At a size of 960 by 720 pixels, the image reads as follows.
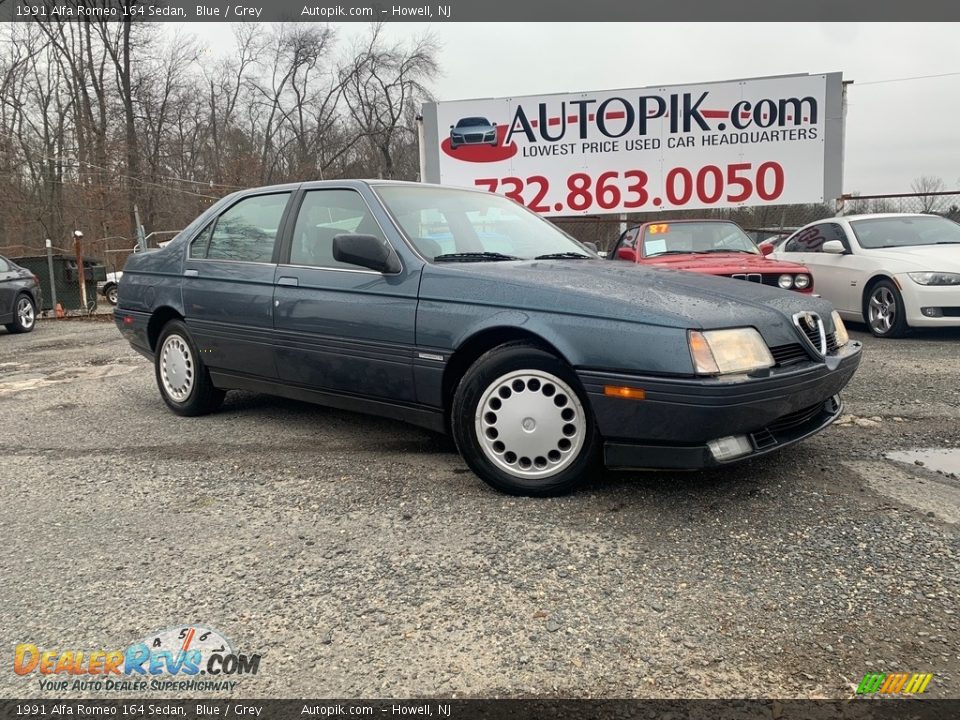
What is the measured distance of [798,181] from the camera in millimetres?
12422

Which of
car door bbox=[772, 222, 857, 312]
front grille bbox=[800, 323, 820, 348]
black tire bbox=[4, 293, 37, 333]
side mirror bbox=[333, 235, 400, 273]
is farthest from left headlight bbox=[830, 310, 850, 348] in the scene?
black tire bbox=[4, 293, 37, 333]

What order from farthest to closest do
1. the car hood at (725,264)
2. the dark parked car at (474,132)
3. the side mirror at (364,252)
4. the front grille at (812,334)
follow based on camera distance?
the dark parked car at (474,132), the car hood at (725,264), the side mirror at (364,252), the front grille at (812,334)

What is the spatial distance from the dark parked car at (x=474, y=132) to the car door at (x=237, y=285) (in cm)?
929

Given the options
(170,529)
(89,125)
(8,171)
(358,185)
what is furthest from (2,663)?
(89,125)

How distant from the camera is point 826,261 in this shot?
834cm

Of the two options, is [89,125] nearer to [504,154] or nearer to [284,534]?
[504,154]

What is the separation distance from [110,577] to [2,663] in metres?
0.50

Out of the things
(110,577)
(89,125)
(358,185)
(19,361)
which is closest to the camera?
(110,577)

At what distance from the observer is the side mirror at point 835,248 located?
8.05 metres

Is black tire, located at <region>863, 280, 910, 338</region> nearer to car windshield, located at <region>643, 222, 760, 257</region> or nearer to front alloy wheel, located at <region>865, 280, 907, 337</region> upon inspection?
front alloy wheel, located at <region>865, 280, 907, 337</region>

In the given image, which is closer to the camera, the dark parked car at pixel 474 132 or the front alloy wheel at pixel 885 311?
the front alloy wheel at pixel 885 311

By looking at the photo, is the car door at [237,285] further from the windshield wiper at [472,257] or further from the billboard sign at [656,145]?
the billboard sign at [656,145]

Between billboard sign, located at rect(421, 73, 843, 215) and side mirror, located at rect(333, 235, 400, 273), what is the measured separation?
351 inches

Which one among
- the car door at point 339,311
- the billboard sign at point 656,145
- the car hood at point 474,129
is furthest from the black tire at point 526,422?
the car hood at point 474,129
